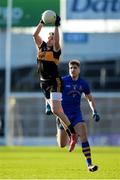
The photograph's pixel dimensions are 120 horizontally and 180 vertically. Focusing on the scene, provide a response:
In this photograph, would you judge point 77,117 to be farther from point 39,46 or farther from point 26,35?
point 26,35

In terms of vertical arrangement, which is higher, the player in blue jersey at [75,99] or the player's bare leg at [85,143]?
the player in blue jersey at [75,99]

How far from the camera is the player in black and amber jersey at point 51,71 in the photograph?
1622 cm

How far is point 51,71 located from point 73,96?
5.00 ft

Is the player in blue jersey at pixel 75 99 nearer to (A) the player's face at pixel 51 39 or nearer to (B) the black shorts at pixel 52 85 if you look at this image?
(B) the black shorts at pixel 52 85

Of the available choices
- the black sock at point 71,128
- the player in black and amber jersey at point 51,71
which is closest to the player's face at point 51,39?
the player in black and amber jersey at point 51,71

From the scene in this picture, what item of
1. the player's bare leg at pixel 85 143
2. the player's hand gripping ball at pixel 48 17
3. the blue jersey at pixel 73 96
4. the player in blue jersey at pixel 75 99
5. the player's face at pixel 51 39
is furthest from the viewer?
the blue jersey at pixel 73 96

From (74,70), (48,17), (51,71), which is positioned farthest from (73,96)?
(48,17)

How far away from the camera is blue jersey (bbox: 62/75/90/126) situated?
17.4 metres

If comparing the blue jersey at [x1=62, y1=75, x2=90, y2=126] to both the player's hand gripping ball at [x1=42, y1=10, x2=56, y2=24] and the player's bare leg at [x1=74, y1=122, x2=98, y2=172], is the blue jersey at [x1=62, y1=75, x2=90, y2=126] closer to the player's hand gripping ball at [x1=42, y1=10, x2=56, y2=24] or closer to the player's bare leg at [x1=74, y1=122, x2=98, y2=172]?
the player's bare leg at [x1=74, y1=122, x2=98, y2=172]

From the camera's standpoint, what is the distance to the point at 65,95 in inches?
703

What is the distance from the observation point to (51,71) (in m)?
16.3

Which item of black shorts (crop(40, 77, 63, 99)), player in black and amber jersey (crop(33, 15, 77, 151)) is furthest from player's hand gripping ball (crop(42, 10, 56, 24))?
black shorts (crop(40, 77, 63, 99))

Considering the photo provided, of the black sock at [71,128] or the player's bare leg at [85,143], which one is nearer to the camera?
the player's bare leg at [85,143]

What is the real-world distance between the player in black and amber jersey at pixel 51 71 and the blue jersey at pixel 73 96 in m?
0.84
